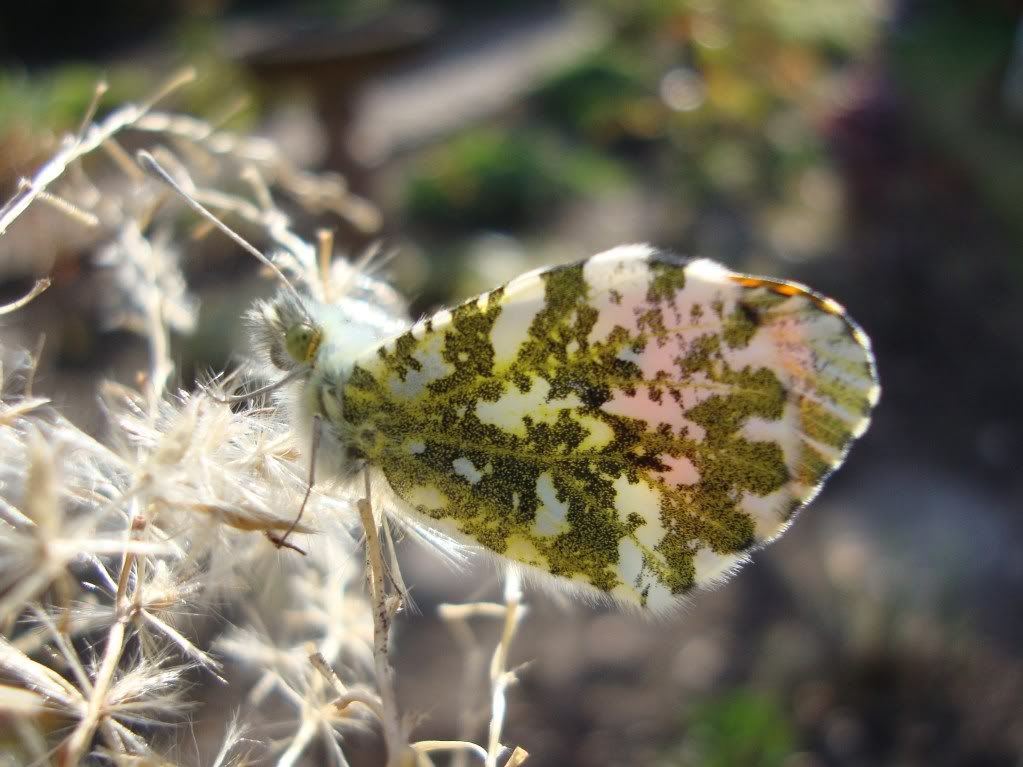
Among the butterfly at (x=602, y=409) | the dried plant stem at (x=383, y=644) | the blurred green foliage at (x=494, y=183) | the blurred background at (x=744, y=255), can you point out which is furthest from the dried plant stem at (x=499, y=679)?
the blurred green foliage at (x=494, y=183)

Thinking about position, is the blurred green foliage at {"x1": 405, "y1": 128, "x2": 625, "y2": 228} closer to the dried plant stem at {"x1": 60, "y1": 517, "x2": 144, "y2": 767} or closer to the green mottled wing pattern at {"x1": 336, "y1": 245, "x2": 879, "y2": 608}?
the green mottled wing pattern at {"x1": 336, "y1": 245, "x2": 879, "y2": 608}

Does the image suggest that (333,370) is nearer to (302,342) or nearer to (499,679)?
(302,342)

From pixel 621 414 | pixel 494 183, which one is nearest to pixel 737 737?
pixel 621 414

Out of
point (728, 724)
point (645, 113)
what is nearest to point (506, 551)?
point (728, 724)

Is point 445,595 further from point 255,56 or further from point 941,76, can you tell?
point 941,76

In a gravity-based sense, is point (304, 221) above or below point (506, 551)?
below

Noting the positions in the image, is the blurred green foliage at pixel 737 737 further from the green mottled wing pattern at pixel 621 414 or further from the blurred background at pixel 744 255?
the green mottled wing pattern at pixel 621 414

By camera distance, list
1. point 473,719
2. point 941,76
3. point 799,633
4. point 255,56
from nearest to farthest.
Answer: point 473,719
point 799,633
point 255,56
point 941,76
